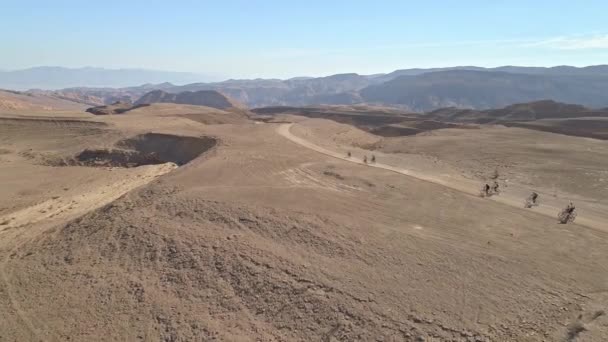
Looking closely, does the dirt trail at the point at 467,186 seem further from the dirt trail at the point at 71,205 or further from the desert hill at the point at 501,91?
the desert hill at the point at 501,91

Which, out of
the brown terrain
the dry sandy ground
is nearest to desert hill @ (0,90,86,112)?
the brown terrain

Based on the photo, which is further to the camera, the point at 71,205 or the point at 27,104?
the point at 27,104

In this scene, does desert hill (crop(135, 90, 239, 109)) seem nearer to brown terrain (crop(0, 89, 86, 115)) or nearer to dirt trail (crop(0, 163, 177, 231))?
brown terrain (crop(0, 89, 86, 115))

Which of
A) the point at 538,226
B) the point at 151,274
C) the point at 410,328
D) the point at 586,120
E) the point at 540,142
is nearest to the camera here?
the point at 410,328

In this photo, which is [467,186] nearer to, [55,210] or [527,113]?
[55,210]

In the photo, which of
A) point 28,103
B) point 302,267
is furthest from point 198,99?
point 302,267

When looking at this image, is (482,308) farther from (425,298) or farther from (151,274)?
(151,274)

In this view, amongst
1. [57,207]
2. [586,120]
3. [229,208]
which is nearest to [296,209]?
Result: [229,208]
